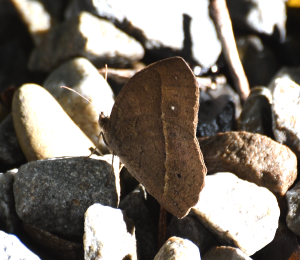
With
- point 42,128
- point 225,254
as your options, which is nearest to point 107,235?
point 225,254

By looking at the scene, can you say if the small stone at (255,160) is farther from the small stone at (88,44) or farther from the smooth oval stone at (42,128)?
the small stone at (88,44)

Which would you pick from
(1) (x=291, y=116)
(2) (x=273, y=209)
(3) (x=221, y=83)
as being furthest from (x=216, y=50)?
(2) (x=273, y=209)

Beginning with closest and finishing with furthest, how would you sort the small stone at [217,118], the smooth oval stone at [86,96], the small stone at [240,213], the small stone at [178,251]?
the small stone at [178,251], the small stone at [240,213], the smooth oval stone at [86,96], the small stone at [217,118]

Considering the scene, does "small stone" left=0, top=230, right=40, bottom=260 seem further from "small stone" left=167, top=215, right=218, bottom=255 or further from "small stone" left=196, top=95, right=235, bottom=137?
"small stone" left=196, top=95, right=235, bottom=137

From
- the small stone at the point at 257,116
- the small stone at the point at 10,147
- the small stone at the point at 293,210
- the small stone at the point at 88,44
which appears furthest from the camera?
the small stone at the point at 88,44

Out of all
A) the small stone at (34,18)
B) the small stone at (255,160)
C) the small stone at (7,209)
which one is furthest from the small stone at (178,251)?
the small stone at (34,18)

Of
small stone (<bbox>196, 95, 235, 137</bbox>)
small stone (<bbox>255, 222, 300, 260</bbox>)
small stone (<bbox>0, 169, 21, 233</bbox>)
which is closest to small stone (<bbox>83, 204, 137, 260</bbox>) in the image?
small stone (<bbox>0, 169, 21, 233</bbox>)

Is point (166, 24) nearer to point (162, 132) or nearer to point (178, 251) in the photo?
point (162, 132)
